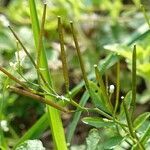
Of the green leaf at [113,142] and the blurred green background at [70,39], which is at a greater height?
the green leaf at [113,142]

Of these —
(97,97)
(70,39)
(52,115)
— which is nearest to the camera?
(97,97)

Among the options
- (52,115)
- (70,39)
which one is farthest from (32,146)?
(70,39)

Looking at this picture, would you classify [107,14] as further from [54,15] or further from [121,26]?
[54,15]

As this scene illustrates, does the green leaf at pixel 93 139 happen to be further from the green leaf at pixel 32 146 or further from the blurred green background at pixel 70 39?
the blurred green background at pixel 70 39

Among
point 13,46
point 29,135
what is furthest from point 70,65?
point 29,135

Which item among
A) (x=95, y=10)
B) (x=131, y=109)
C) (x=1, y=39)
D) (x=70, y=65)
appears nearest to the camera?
(x=131, y=109)

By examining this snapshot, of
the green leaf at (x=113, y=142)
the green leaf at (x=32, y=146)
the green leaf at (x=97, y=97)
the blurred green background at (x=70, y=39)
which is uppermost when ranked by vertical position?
the green leaf at (x=97, y=97)

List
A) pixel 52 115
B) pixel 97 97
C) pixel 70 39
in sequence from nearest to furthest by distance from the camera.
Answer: pixel 97 97 < pixel 52 115 < pixel 70 39

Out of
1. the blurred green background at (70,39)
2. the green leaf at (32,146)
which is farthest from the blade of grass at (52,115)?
the blurred green background at (70,39)

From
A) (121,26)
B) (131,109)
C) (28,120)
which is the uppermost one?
(131,109)

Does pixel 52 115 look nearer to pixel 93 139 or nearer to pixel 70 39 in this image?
pixel 93 139

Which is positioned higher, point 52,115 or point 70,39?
point 52,115
